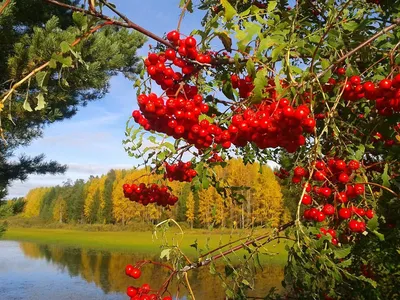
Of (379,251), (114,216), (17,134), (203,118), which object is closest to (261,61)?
(203,118)

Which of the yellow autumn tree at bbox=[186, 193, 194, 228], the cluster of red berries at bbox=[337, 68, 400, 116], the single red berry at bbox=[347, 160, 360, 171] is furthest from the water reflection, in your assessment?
the yellow autumn tree at bbox=[186, 193, 194, 228]

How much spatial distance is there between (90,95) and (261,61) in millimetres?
10397

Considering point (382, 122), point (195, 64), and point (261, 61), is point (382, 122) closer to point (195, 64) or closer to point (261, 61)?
point (261, 61)

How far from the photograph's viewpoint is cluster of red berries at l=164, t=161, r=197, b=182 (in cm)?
218

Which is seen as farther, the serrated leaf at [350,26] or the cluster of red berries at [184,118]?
the serrated leaf at [350,26]

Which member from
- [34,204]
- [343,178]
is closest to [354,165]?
[343,178]

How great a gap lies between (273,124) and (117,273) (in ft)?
55.0

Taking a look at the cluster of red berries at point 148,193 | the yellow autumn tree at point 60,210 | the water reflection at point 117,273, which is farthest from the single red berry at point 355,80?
the yellow autumn tree at point 60,210

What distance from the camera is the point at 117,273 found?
55.0 feet

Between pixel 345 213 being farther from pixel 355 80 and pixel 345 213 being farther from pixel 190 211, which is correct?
pixel 190 211

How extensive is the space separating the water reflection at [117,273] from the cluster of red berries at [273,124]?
26.5 ft

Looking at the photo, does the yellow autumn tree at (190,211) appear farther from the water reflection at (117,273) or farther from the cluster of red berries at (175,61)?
the cluster of red berries at (175,61)

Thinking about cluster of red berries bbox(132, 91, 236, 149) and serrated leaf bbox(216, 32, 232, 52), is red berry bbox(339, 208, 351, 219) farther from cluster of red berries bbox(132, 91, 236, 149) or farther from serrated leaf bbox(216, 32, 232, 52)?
serrated leaf bbox(216, 32, 232, 52)

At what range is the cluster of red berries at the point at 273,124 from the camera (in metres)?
1.14
